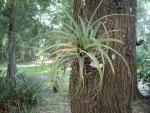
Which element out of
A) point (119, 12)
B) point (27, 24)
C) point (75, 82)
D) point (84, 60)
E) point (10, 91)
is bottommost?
point (10, 91)

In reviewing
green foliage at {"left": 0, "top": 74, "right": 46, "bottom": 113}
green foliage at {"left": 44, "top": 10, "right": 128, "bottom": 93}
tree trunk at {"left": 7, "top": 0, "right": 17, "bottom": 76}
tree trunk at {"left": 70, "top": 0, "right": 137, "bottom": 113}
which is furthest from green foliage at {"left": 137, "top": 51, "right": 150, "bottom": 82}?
green foliage at {"left": 44, "top": 10, "right": 128, "bottom": 93}

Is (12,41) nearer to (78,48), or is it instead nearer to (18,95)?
(18,95)

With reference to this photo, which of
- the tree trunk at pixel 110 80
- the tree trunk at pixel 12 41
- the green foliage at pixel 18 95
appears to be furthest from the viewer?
the tree trunk at pixel 12 41

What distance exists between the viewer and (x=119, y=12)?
91.3 inches

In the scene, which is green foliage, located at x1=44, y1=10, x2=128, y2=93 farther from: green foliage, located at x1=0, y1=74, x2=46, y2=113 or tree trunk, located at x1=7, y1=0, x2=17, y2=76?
tree trunk, located at x1=7, y1=0, x2=17, y2=76

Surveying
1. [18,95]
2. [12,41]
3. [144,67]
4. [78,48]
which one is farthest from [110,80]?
[12,41]

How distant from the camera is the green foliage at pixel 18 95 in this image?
25.8 feet

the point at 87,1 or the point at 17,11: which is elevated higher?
the point at 17,11

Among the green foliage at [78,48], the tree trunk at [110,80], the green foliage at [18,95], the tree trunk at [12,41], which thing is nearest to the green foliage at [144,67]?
the green foliage at [18,95]

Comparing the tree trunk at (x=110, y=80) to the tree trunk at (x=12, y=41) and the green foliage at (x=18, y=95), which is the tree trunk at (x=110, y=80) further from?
the tree trunk at (x=12, y=41)

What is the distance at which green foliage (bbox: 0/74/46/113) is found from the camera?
25.8 ft

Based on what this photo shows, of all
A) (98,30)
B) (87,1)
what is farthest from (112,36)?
(87,1)

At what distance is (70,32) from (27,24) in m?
11.9

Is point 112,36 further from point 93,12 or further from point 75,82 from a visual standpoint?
point 75,82
